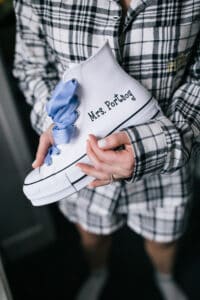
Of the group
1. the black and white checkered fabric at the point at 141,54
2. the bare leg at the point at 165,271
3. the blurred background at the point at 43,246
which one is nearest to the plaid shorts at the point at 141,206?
the black and white checkered fabric at the point at 141,54

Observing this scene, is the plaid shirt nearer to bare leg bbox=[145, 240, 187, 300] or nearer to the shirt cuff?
the shirt cuff

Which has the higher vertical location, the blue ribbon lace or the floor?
the blue ribbon lace

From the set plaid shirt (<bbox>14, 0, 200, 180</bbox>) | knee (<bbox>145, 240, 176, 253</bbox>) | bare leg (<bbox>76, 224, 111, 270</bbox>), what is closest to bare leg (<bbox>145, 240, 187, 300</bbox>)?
knee (<bbox>145, 240, 176, 253</bbox>)

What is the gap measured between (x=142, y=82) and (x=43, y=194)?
0.25 meters

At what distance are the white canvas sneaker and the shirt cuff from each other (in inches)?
0.8

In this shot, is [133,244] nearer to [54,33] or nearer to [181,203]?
[181,203]

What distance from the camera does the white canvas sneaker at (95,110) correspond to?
1.88 ft

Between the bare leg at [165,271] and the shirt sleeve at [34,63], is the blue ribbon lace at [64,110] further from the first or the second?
the bare leg at [165,271]

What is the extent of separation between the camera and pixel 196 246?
4.03 feet

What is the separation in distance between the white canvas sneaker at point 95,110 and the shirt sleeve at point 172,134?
0.09 ft

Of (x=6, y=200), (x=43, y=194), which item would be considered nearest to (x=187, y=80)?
(x=43, y=194)

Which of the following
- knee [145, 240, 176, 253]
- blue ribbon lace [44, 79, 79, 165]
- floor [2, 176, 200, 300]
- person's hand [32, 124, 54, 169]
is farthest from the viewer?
floor [2, 176, 200, 300]

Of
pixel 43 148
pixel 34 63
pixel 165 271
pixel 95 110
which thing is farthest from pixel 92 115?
pixel 165 271

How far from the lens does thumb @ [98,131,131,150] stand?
57cm
